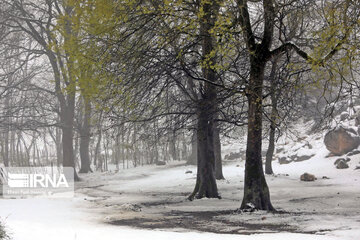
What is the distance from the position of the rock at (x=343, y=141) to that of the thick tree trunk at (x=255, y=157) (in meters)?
15.1

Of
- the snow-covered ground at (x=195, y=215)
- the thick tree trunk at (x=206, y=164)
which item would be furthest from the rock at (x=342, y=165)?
the thick tree trunk at (x=206, y=164)

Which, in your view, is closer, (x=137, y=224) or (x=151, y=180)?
(x=137, y=224)

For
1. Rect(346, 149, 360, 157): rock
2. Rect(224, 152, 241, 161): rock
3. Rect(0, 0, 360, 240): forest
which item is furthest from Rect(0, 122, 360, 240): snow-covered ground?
Rect(224, 152, 241, 161): rock

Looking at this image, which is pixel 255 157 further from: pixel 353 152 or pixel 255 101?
pixel 353 152

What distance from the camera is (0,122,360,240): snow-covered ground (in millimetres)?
7254

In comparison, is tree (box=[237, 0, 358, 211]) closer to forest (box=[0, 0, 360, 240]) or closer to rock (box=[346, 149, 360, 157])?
forest (box=[0, 0, 360, 240])

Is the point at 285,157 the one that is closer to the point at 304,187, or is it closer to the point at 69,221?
the point at 304,187

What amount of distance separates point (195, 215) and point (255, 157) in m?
2.01

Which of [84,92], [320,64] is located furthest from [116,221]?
[320,64]

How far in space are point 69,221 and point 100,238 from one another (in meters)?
2.30

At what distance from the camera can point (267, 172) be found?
2177 cm

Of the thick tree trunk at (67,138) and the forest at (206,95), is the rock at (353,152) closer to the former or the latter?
the forest at (206,95)

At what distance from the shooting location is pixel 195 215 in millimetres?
10750

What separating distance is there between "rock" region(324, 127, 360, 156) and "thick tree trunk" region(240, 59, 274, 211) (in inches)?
593
